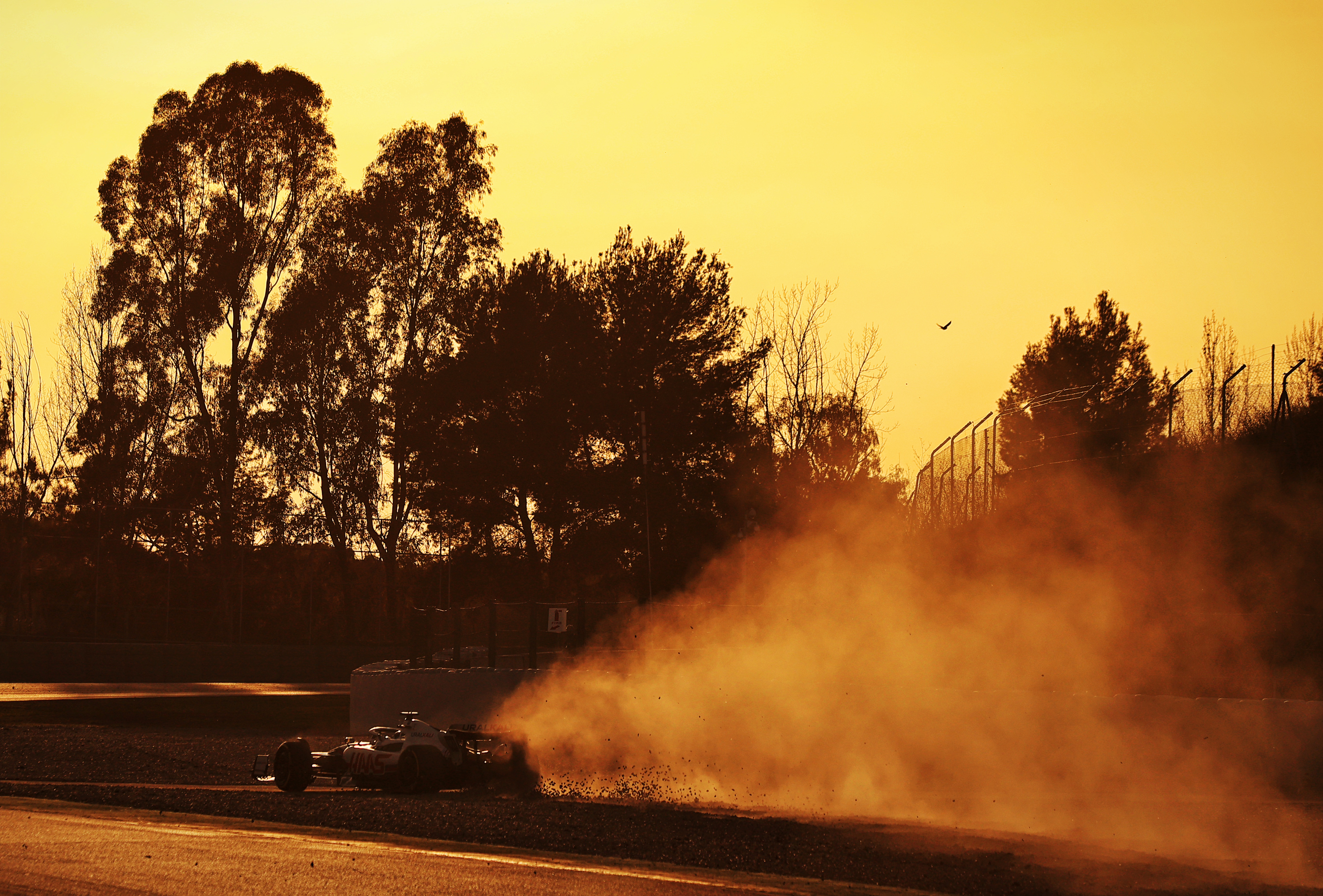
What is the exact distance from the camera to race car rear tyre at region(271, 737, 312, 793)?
1975 centimetres

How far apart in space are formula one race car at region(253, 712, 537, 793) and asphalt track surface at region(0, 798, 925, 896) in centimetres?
477

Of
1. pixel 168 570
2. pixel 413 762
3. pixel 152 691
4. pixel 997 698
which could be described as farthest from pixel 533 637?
pixel 168 570

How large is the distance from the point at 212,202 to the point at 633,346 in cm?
1915

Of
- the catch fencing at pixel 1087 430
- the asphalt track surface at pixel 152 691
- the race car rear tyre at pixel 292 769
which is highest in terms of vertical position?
the catch fencing at pixel 1087 430

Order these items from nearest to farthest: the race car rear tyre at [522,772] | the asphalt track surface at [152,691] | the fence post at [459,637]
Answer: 1. the race car rear tyre at [522,772]
2. the fence post at [459,637]
3. the asphalt track surface at [152,691]

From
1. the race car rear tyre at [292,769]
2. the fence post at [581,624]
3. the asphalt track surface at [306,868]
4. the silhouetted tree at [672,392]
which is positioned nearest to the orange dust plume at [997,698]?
the fence post at [581,624]

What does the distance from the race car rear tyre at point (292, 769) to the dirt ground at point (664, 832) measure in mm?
349

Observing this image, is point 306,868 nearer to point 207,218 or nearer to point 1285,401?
point 1285,401

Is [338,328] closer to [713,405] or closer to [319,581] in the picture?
[319,581]

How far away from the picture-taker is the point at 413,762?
19391 mm

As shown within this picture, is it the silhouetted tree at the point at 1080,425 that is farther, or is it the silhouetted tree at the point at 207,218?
the silhouetted tree at the point at 207,218

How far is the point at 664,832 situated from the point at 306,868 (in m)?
4.42

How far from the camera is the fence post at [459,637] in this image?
26766 millimetres

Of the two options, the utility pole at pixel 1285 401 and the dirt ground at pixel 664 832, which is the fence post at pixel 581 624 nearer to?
the dirt ground at pixel 664 832
